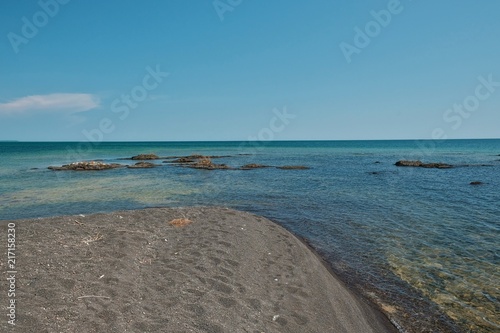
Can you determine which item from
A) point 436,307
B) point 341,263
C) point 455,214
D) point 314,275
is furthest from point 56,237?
point 455,214

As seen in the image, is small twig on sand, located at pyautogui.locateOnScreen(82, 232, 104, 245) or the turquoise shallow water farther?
small twig on sand, located at pyautogui.locateOnScreen(82, 232, 104, 245)

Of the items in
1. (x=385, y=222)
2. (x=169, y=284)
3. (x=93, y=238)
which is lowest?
(x=385, y=222)

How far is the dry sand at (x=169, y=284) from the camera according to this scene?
5.93 meters

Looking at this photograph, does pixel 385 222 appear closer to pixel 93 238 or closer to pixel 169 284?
pixel 169 284

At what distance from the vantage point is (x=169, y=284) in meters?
7.52

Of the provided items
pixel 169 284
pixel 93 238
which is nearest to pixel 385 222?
pixel 169 284

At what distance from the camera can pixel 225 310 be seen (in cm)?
671

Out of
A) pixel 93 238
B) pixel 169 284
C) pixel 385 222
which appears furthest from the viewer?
pixel 385 222

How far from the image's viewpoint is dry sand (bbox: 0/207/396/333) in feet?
19.5

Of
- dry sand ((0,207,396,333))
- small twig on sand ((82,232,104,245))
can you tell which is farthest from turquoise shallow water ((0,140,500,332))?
small twig on sand ((82,232,104,245))

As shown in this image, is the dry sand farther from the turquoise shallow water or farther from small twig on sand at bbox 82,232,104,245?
the turquoise shallow water

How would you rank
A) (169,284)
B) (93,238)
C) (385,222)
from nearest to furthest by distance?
1. (169,284)
2. (93,238)
3. (385,222)

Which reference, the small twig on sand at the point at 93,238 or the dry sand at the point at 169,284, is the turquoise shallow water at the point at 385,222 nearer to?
the dry sand at the point at 169,284

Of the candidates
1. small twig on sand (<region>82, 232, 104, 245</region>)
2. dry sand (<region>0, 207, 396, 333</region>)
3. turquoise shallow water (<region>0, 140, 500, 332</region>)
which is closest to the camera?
dry sand (<region>0, 207, 396, 333</region>)
